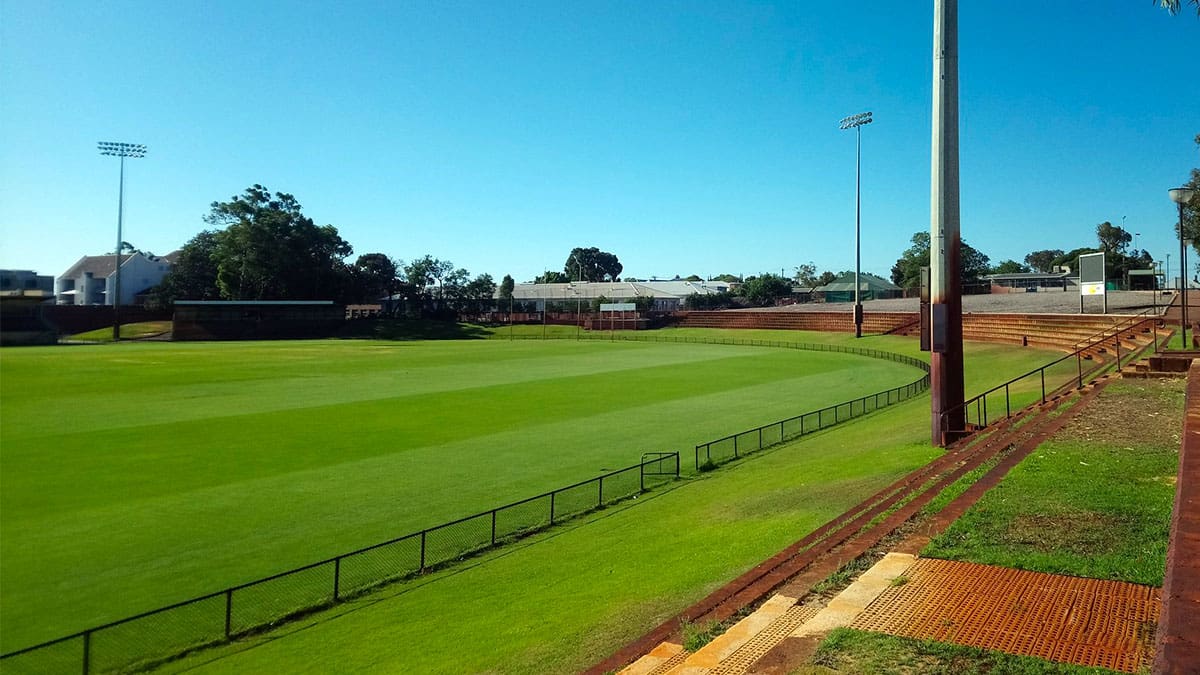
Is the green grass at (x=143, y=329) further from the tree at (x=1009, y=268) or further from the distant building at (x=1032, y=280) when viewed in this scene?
the tree at (x=1009, y=268)

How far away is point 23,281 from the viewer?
3.69 m

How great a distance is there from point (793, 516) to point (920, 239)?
140m

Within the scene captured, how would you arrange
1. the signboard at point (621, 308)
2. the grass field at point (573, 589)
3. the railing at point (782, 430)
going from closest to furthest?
the grass field at point (573, 589) < the railing at point (782, 430) < the signboard at point (621, 308)

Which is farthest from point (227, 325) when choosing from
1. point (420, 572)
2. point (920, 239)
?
point (920, 239)

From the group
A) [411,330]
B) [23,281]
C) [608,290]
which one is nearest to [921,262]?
[608,290]

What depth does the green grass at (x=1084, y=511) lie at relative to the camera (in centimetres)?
815

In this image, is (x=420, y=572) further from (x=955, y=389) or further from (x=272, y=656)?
(x=955, y=389)

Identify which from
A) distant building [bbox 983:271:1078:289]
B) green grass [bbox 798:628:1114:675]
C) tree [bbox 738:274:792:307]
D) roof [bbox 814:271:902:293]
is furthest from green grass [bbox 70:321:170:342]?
distant building [bbox 983:271:1078:289]

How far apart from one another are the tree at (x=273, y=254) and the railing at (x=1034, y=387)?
338 ft

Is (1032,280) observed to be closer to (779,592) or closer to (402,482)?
(402,482)

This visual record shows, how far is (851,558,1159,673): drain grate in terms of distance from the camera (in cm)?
627

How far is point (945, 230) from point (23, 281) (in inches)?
802

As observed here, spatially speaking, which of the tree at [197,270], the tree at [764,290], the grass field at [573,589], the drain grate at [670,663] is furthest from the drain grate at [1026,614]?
the tree at [764,290]

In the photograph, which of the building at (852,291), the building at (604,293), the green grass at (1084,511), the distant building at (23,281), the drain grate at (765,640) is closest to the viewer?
the distant building at (23,281)
